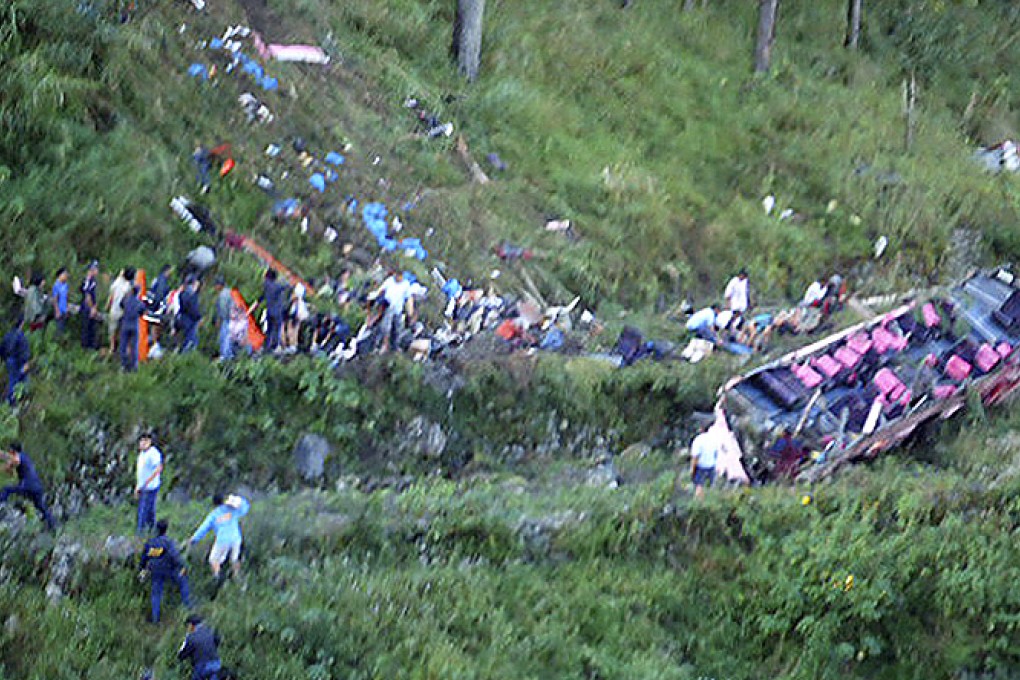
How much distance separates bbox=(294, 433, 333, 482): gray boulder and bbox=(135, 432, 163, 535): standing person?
249 cm

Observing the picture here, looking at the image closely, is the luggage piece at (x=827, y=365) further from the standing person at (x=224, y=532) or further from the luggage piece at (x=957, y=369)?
the standing person at (x=224, y=532)

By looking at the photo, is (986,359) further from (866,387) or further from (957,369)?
(866,387)

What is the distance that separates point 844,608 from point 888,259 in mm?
14037

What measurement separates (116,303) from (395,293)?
3502 mm

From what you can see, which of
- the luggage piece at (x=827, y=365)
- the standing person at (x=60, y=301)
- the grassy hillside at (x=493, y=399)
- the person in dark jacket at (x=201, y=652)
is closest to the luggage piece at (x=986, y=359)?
the grassy hillside at (x=493, y=399)

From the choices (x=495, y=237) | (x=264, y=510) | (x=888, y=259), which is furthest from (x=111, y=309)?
(x=888, y=259)

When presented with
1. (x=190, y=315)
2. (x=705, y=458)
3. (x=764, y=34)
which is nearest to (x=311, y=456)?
(x=190, y=315)

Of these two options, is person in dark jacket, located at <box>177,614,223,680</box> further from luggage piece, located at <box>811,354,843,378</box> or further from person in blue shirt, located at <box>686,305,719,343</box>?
person in blue shirt, located at <box>686,305,719,343</box>

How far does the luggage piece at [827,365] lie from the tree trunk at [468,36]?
10.1m

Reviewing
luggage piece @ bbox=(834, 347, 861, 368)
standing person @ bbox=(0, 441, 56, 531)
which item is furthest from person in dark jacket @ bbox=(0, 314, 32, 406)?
luggage piece @ bbox=(834, 347, 861, 368)

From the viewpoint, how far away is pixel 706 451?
13.5m

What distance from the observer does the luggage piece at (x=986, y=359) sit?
55.8 feet

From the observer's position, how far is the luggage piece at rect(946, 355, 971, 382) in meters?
16.8

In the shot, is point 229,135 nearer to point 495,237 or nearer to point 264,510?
point 495,237
